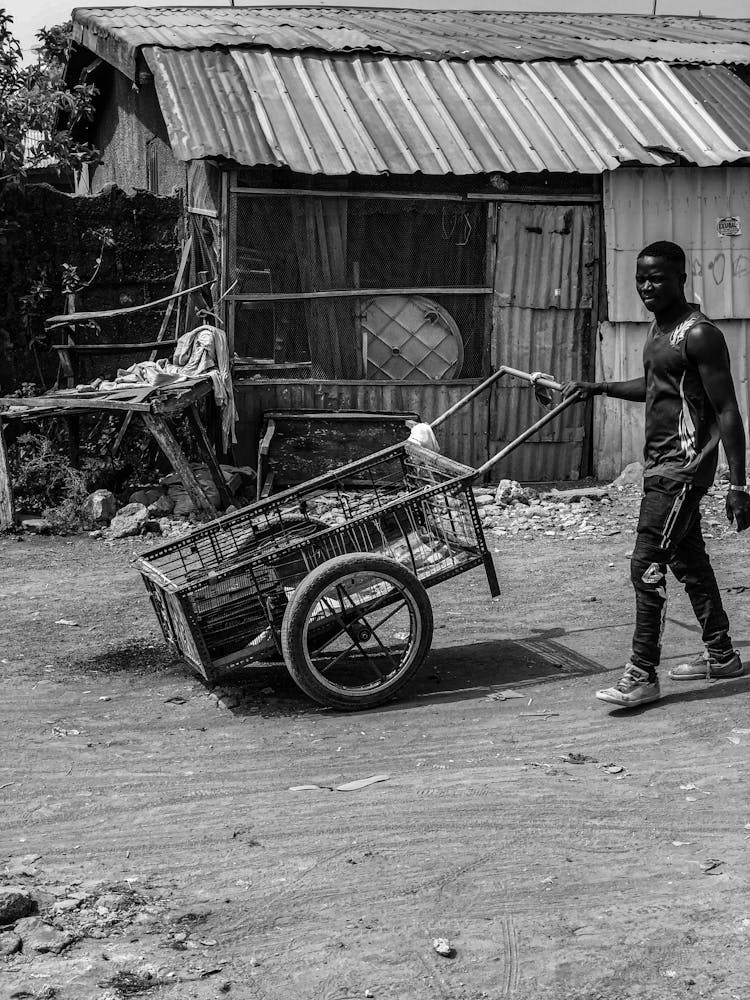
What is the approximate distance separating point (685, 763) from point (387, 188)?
7779mm

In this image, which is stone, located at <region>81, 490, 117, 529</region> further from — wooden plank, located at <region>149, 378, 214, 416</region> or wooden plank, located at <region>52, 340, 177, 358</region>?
wooden plank, located at <region>52, 340, 177, 358</region>

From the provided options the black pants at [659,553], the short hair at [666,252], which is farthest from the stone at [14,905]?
the short hair at [666,252]

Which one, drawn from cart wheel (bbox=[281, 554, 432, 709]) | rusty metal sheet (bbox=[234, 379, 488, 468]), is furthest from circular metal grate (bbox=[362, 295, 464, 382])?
cart wheel (bbox=[281, 554, 432, 709])

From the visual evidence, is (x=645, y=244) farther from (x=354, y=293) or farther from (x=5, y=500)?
(x=5, y=500)

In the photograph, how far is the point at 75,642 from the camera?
686 cm

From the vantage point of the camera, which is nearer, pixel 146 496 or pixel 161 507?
pixel 161 507

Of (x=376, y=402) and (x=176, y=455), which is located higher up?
(x=376, y=402)

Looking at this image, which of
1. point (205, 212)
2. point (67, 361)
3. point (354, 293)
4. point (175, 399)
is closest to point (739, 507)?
point (175, 399)

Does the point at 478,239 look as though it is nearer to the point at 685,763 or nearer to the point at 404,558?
the point at 404,558

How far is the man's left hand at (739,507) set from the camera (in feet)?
16.4

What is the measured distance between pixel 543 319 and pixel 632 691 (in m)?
7.06

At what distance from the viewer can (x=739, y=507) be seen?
4992 mm

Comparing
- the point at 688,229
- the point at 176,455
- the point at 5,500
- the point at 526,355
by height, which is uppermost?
the point at 688,229

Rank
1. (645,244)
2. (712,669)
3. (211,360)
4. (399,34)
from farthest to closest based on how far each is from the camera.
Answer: (399,34) < (645,244) < (211,360) < (712,669)
